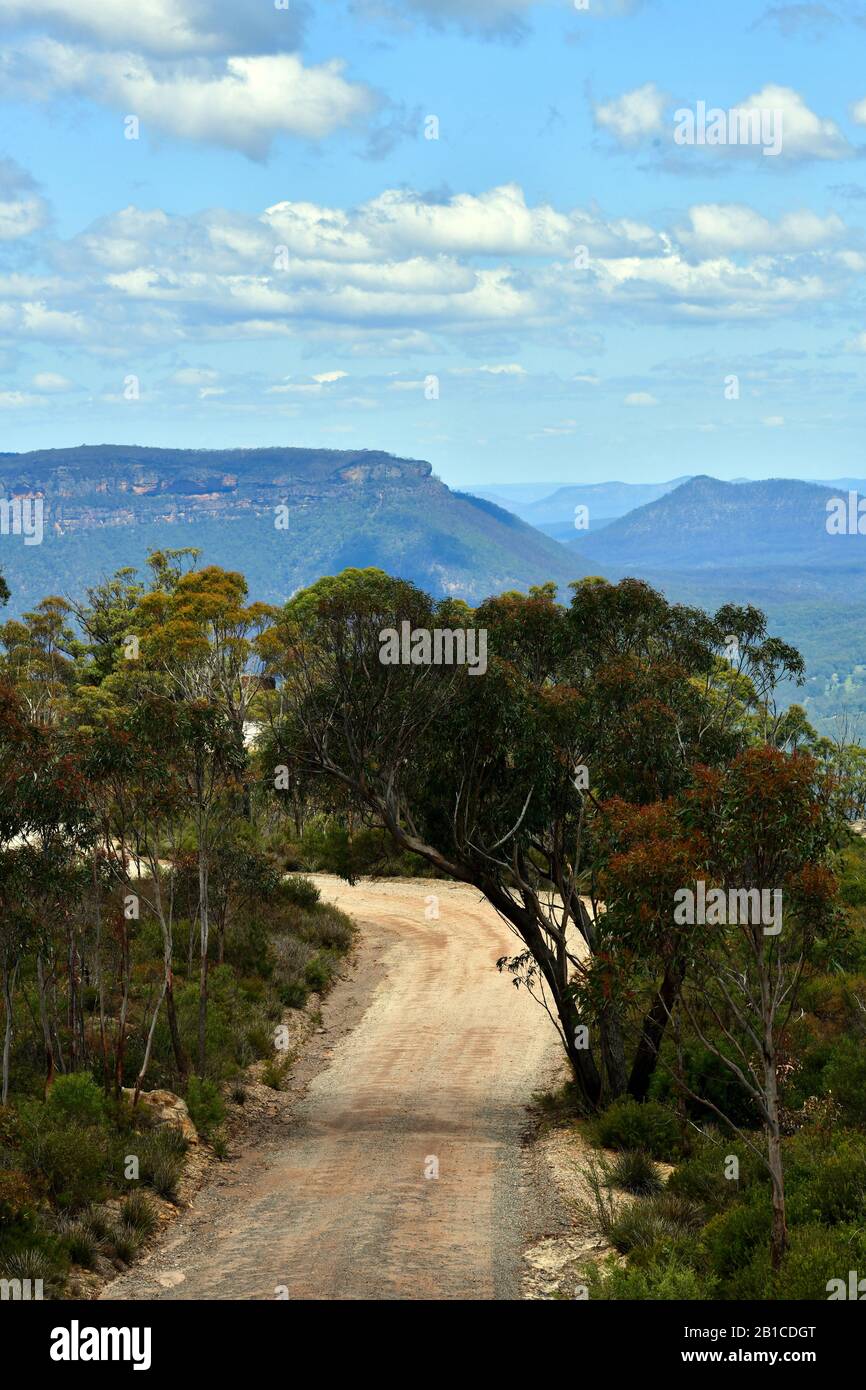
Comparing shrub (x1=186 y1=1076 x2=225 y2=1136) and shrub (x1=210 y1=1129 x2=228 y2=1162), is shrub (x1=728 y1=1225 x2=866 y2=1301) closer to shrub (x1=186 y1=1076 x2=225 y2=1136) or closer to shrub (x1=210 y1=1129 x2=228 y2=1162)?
shrub (x1=210 y1=1129 x2=228 y2=1162)

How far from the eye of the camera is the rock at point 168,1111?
2210 centimetres

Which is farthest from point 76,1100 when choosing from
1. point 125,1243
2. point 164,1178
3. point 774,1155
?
point 774,1155

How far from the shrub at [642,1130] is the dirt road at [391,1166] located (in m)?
1.47

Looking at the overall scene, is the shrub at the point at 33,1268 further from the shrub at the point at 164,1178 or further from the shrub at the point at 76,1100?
the shrub at the point at 76,1100

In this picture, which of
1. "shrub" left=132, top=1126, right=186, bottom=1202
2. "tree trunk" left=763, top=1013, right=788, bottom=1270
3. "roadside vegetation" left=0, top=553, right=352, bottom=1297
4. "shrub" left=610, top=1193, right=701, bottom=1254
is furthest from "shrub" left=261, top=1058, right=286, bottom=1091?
"tree trunk" left=763, top=1013, right=788, bottom=1270

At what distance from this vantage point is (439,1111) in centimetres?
2605

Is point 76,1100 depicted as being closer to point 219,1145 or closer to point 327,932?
point 219,1145

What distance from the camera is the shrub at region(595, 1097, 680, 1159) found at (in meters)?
21.5

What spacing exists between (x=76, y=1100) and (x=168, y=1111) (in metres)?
2.42

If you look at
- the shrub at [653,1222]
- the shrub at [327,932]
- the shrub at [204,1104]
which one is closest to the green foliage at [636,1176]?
the shrub at [653,1222]

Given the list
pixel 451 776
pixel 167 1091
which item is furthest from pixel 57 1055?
pixel 451 776

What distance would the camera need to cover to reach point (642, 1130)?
21.9 m
